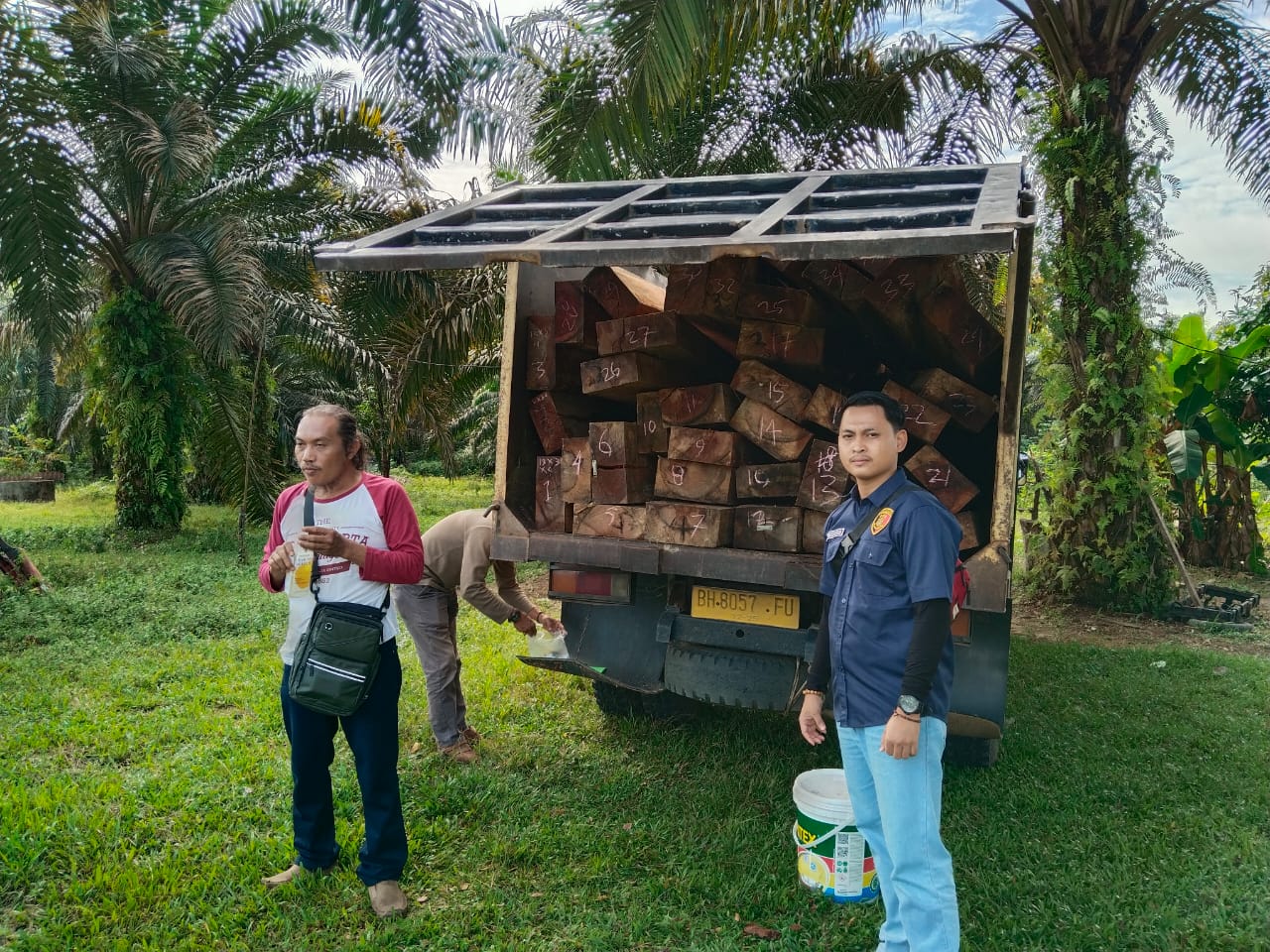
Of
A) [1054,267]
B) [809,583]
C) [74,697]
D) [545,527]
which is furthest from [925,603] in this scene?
[1054,267]

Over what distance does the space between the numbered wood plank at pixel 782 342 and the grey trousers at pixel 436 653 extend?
1804mm

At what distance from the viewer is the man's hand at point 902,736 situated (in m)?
2.35

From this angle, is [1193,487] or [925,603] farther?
[1193,487]

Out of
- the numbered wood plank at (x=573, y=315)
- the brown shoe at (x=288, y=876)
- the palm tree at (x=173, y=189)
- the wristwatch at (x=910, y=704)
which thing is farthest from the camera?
the palm tree at (x=173, y=189)

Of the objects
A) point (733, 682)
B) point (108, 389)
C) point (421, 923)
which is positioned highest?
point (108, 389)

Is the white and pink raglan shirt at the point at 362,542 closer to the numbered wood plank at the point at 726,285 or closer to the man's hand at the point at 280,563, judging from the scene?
the man's hand at the point at 280,563

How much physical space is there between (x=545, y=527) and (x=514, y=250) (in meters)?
1.55

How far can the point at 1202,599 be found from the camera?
7848mm

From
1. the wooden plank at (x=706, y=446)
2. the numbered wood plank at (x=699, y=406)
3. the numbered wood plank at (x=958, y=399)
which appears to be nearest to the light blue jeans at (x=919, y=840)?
the wooden plank at (x=706, y=446)

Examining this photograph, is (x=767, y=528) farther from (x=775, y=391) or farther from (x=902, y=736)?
(x=902, y=736)

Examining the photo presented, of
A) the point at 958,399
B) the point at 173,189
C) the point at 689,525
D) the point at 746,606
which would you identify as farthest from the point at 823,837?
the point at 173,189

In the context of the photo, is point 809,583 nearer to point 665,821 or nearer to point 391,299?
point 665,821

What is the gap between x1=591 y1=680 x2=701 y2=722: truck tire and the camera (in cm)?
467

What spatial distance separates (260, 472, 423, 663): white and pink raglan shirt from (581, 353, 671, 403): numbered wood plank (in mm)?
1288
